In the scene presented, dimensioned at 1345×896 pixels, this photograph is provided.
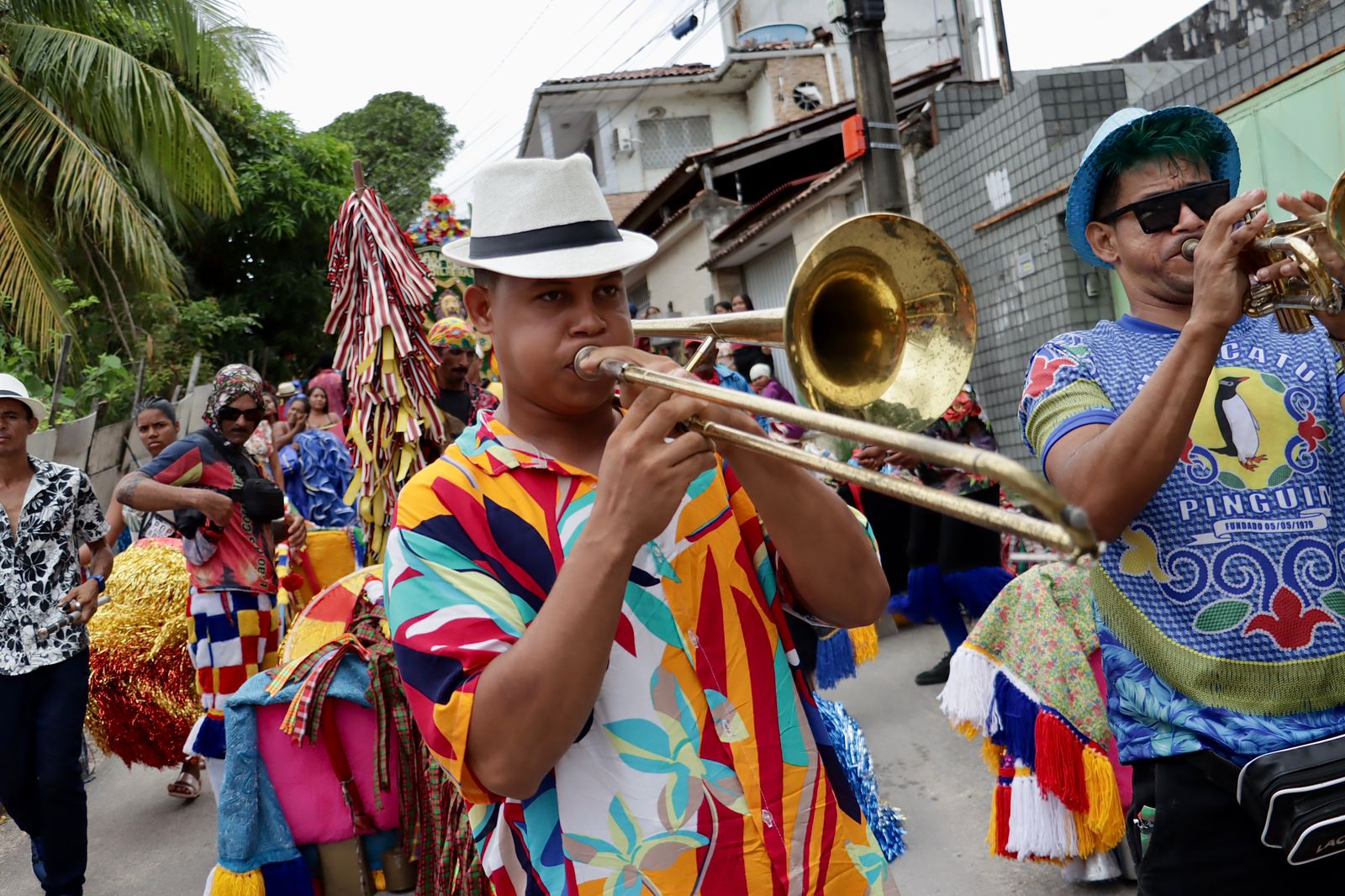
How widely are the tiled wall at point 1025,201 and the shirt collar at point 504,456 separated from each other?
679cm

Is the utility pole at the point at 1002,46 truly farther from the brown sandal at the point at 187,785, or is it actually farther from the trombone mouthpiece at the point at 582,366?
the trombone mouthpiece at the point at 582,366

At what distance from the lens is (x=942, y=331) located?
1740 mm

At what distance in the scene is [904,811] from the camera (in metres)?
4.64

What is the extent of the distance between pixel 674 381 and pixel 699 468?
0.13 meters

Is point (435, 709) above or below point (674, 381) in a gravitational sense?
below

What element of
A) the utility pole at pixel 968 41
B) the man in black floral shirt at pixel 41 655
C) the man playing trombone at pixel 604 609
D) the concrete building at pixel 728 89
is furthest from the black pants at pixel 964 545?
the concrete building at pixel 728 89

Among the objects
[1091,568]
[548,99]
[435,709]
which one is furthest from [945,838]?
[548,99]

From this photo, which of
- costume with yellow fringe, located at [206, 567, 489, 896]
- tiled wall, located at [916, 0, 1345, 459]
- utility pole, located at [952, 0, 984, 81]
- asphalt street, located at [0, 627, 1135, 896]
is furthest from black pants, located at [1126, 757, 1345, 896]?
utility pole, located at [952, 0, 984, 81]

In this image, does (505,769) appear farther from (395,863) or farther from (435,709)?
(395,863)

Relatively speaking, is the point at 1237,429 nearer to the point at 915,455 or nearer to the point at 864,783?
the point at 915,455

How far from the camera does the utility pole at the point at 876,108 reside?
7.54m

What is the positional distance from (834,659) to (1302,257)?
306 cm

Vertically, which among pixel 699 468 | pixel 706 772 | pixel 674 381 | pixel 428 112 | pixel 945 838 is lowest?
pixel 945 838

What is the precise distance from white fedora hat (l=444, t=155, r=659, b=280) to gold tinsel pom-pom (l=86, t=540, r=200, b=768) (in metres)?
4.68
